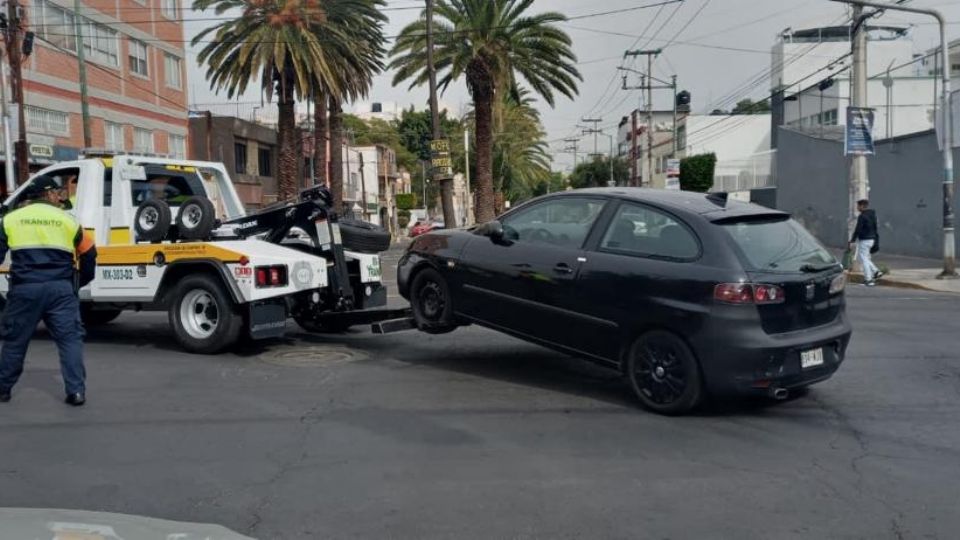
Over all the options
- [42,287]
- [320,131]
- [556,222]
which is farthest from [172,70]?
[556,222]

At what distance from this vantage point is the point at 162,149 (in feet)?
117

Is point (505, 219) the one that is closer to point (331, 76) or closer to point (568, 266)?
point (568, 266)

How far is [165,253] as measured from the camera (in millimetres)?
8641

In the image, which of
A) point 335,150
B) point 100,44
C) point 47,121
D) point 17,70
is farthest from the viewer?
point 335,150

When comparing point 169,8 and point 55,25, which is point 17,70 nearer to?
point 55,25

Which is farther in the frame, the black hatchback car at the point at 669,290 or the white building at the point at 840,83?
the white building at the point at 840,83

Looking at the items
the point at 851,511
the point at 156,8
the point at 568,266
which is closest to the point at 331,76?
the point at 156,8

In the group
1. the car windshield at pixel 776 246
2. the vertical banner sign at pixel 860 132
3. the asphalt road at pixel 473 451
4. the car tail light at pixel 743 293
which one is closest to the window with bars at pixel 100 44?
the vertical banner sign at pixel 860 132

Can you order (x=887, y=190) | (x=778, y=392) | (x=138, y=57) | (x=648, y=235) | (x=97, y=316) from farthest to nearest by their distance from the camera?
(x=138, y=57) < (x=887, y=190) < (x=97, y=316) < (x=648, y=235) < (x=778, y=392)

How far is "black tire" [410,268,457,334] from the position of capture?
8023 millimetres

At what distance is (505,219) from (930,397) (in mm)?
3836

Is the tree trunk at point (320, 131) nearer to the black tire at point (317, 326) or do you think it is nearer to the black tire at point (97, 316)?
the black tire at point (97, 316)

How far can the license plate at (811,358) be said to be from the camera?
6242mm

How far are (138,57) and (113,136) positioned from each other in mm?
4026
